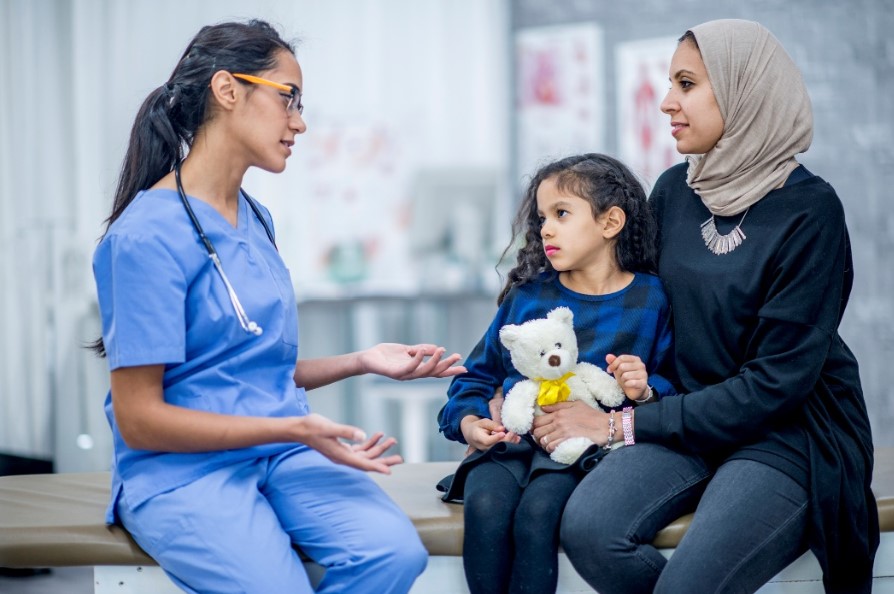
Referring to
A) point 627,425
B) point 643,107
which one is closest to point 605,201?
point 627,425

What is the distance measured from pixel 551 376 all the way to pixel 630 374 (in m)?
0.16

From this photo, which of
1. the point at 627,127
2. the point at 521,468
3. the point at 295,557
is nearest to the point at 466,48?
the point at 627,127

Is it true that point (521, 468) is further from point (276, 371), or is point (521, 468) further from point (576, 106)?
point (576, 106)

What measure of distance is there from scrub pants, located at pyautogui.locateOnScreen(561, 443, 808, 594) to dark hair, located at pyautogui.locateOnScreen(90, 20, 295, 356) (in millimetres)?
993

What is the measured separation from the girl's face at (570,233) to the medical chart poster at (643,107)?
9.24ft

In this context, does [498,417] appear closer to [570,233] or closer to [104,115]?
[570,233]

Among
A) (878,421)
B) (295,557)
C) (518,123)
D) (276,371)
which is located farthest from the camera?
(518,123)

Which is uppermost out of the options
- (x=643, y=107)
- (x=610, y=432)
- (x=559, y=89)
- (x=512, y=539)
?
(x=559, y=89)

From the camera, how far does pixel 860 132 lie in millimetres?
4648

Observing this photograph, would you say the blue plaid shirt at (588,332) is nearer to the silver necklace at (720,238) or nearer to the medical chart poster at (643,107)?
the silver necklace at (720,238)

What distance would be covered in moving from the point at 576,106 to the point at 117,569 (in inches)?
143

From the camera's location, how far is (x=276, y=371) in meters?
1.84

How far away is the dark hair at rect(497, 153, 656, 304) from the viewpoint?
211 centimetres

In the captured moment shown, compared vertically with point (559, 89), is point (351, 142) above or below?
below
